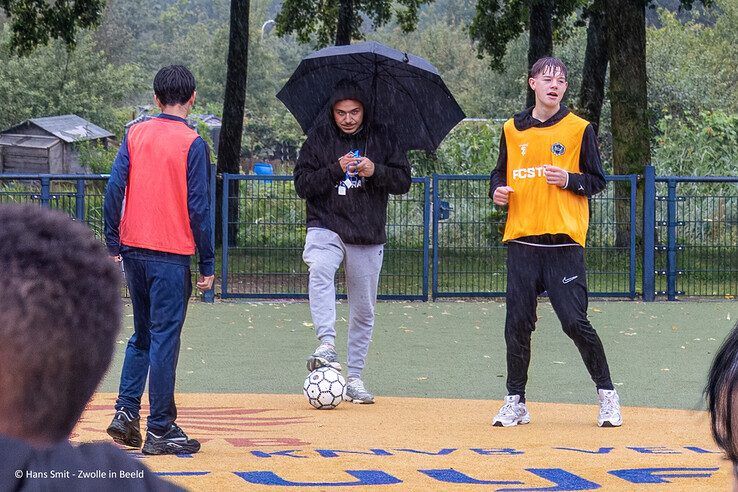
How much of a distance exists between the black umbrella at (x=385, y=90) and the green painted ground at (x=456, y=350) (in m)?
1.79

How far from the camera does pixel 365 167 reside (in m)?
7.85

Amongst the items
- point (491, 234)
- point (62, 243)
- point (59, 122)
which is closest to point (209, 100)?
point (59, 122)

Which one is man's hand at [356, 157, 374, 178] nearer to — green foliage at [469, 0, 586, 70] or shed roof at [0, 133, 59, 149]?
green foliage at [469, 0, 586, 70]

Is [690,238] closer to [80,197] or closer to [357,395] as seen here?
[80,197]

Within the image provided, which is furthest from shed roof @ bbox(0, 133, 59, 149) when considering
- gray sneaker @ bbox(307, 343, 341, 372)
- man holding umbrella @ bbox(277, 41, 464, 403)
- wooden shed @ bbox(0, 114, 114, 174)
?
gray sneaker @ bbox(307, 343, 341, 372)

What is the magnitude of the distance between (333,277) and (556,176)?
176 centimetres

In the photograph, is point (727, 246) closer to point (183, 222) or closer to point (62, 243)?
point (183, 222)

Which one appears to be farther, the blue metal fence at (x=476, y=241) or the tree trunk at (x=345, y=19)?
the tree trunk at (x=345, y=19)

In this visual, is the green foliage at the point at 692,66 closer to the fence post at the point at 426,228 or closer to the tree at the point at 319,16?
the tree at the point at 319,16

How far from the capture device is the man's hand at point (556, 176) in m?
6.93

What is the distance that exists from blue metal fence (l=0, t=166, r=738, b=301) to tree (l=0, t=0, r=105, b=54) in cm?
898

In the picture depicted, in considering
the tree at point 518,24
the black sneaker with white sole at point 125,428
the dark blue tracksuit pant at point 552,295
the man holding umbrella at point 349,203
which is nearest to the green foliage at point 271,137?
the tree at point 518,24

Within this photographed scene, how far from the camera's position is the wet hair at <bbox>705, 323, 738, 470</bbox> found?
159 centimetres

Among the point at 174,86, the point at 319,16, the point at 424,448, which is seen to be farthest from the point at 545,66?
the point at 319,16
